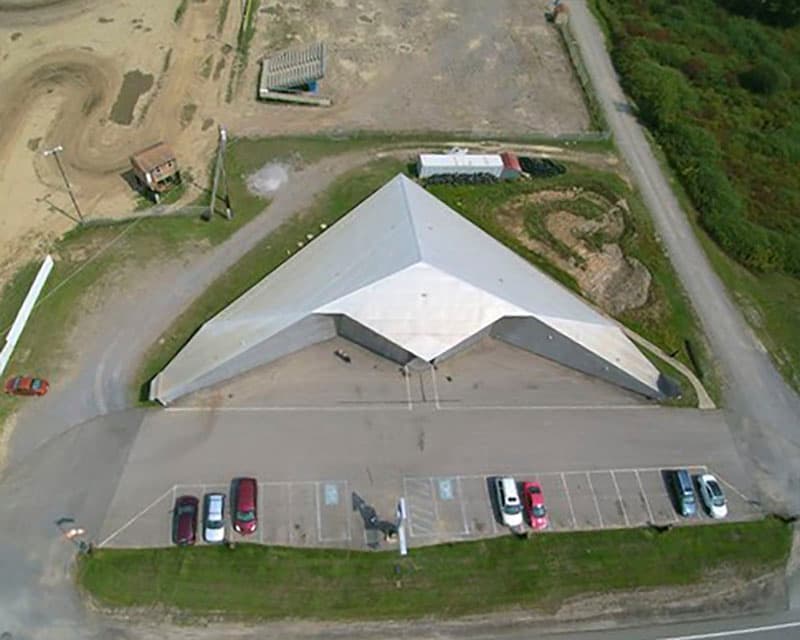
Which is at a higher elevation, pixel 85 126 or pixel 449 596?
pixel 85 126

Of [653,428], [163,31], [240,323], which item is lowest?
[653,428]

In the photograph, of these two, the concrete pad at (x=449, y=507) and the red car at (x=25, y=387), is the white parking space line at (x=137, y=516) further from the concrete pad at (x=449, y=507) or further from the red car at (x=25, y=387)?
the concrete pad at (x=449, y=507)

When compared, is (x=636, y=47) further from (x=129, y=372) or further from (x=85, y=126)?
(x=129, y=372)

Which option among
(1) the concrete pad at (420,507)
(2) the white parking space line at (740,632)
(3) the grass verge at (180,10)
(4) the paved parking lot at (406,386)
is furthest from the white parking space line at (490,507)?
(3) the grass verge at (180,10)

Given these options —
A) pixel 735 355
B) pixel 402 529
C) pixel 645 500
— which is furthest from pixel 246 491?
pixel 735 355

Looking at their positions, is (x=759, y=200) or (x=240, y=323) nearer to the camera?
(x=240, y=323)

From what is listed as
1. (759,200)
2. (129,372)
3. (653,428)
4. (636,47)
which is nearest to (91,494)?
(129,372)

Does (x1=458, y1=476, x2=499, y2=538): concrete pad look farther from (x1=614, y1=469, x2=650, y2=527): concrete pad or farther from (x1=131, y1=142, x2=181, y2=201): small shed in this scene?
(x1=131, y1=142, x2=181, y2=201): small shed

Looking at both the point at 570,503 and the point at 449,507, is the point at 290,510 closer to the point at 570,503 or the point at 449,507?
the point at 449,507
